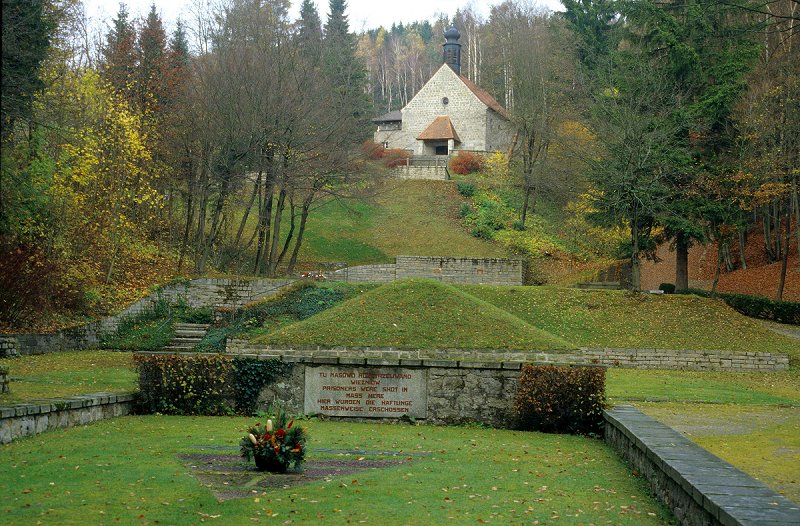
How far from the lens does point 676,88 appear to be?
1257 inches

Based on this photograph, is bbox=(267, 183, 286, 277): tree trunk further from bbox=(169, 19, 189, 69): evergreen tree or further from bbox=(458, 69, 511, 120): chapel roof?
bbox=(458, 69, 511, 120): chapel roof

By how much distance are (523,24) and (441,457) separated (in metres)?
56.4

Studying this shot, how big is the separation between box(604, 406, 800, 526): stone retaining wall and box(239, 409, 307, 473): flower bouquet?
3952 mm

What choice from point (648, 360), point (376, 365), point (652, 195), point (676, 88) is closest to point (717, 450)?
point (376, 365)

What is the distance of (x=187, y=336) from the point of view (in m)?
26.6

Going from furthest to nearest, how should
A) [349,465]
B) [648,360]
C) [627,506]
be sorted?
[648,360]
[349,465]
[627,506]

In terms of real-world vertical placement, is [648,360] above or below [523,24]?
below

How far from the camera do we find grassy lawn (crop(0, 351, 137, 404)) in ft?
49.0

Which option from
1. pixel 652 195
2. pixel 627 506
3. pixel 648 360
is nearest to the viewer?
pixel 627 506

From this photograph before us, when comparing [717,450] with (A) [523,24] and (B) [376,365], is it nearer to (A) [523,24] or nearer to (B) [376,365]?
(B) [376,365]

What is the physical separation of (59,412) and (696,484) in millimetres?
9088

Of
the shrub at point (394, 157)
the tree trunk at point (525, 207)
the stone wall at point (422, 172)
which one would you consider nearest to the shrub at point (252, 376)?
the tree trunk at point (525, 207)

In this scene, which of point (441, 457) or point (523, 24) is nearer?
point (441, 457)

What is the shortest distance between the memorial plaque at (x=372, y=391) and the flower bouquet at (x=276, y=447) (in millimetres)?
4609
